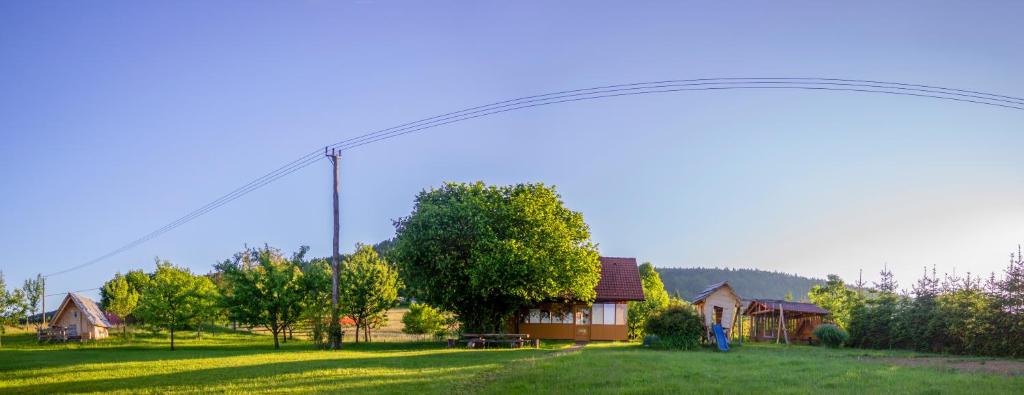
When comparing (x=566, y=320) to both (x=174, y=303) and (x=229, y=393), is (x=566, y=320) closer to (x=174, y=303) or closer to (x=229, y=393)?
(x=174, y=303)

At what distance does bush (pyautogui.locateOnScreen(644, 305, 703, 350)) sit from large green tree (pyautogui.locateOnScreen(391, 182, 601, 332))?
5417mm

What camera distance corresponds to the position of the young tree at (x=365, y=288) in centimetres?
4275

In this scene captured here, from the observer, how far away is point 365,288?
141 ft

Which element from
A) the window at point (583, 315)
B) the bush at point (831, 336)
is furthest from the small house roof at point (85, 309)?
the bush at point (831, 336)

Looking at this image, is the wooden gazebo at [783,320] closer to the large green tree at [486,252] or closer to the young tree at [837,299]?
the young tree at [837,299]

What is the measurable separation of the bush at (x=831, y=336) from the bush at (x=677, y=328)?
7709 mm

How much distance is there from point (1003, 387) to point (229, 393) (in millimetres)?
17003

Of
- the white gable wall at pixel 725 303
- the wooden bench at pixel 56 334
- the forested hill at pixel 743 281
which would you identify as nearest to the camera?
the white gable wall at pixel 725 303

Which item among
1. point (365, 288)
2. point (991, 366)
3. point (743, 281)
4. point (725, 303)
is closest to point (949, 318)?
point (991, 366)

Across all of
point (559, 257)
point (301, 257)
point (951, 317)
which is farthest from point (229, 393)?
point (951, 317)

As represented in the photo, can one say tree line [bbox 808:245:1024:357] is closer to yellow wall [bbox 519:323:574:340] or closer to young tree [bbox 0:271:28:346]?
yellow wall [bbox 519:323:574:340]

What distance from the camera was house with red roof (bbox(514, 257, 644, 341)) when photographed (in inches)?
1741

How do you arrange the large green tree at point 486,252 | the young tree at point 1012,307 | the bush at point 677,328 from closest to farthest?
the young tree at point 1012,307
the bush at point 677,328
the large green tree at point 486,252

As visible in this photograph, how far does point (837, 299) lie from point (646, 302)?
1578cm
